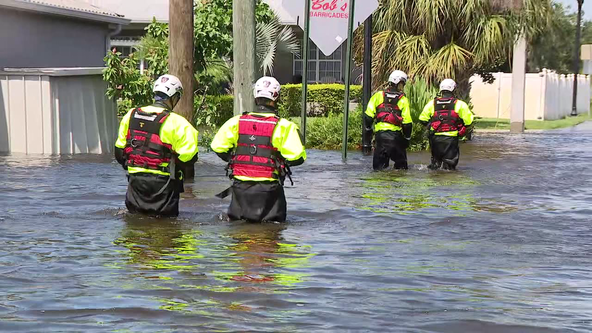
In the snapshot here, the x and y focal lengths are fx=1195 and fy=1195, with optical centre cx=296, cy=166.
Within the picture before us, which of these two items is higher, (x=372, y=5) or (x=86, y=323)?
(x=372, y=5)

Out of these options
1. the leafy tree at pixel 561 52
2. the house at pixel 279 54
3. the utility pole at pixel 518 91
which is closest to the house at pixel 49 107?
the house at pixel 279 54

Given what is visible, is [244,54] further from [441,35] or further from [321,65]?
[321,65]

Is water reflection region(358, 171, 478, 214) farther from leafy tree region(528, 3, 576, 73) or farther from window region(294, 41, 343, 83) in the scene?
leafy tree region(528, 3, 576, 73)

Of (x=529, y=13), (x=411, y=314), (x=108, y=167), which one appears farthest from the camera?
(x=529, y=13)

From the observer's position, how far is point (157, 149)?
11094mm

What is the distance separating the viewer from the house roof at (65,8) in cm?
2246

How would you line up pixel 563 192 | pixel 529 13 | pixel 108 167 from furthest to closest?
1. pixel 529 13
2. pixel 108 167
3. pixel 563 192

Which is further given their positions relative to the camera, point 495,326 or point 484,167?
point 484,167

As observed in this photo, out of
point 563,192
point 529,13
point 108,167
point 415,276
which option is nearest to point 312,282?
point 415,276

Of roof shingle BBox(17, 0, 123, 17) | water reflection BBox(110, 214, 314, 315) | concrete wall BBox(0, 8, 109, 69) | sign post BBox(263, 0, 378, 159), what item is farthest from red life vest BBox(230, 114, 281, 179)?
roof shingle BBox(17, 0, 123, 17)

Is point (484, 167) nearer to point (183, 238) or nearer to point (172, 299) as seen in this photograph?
point (183, 238)

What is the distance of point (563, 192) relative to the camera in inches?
636

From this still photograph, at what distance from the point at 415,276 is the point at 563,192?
25.3 ft

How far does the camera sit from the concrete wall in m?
23.1
